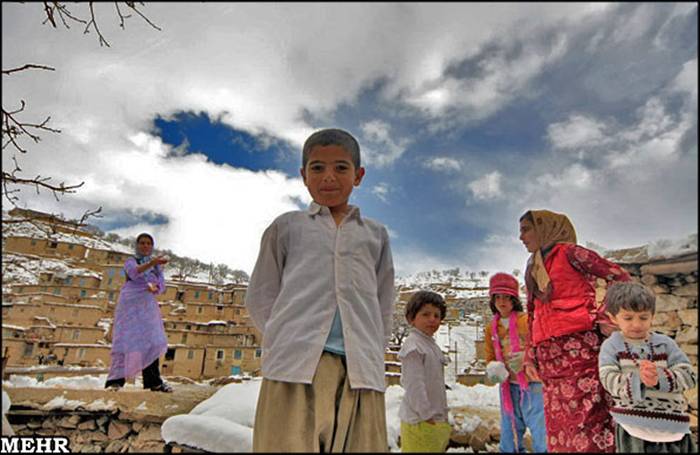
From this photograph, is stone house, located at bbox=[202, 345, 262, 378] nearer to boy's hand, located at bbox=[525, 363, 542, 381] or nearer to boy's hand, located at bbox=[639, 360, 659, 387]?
boy's hand, located at bbox=[525, 363, 542, 381]

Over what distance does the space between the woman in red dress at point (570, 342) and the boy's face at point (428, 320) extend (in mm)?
371

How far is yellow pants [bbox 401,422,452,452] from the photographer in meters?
1.18

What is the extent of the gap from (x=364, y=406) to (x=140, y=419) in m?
1.77

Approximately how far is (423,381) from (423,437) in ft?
0.57

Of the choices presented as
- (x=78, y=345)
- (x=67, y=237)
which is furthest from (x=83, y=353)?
(x=67, y=237)

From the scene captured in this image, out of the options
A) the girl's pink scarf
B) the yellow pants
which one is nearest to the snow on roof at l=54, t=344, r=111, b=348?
the yellow pants

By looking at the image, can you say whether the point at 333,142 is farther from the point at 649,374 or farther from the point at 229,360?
the point at 229,360

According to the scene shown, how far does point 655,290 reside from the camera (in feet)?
6.74

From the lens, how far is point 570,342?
1390 mm

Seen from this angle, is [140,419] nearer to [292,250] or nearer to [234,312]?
[234,312]

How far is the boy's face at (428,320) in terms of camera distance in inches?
59.1

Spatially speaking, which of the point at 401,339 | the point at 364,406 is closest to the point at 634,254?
the point at 401,339

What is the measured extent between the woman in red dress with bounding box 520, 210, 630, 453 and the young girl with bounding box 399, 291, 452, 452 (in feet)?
1.17

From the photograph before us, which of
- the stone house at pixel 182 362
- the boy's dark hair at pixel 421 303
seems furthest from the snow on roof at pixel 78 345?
the boy's dark hair at pixel 421 303
